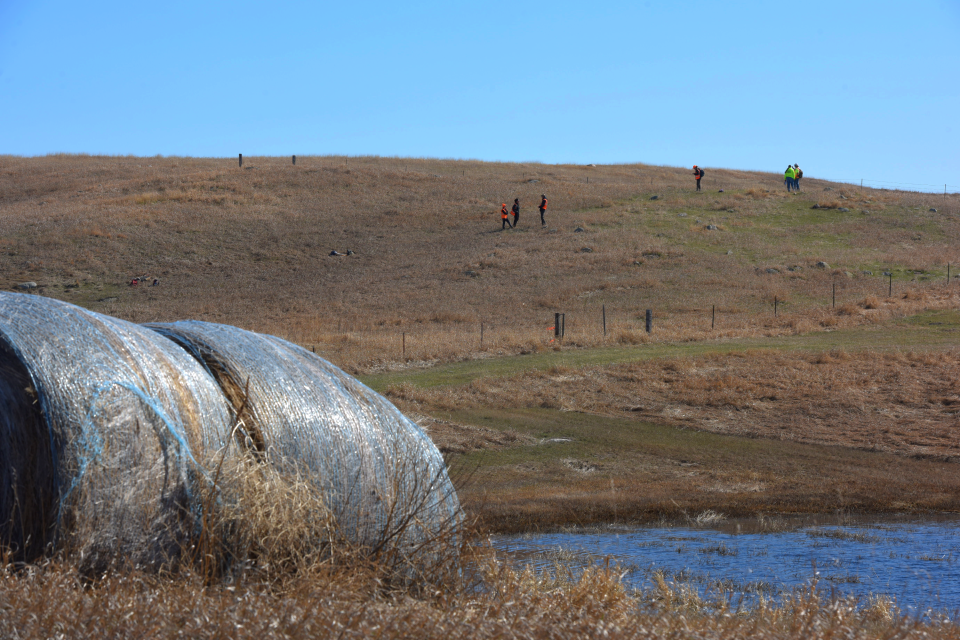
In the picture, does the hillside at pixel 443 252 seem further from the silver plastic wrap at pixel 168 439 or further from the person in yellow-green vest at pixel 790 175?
the silver plastic wrap at pixel 168 439

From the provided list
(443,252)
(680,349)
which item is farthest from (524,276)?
(680,349)

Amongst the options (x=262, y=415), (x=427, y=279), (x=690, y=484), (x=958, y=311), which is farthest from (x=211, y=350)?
(x=427, y=279)

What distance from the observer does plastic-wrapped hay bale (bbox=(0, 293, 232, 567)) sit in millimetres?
5008

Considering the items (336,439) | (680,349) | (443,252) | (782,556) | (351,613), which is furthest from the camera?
(443,252)

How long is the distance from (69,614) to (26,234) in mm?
47507

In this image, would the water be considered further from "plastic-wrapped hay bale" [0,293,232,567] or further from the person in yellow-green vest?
the person in yellow-green vest

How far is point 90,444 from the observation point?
16.5 feet

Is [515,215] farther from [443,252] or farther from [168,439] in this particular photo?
[168,439]

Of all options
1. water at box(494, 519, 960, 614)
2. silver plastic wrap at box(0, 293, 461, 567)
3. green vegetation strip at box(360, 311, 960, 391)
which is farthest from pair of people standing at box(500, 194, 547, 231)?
silver plastic wrap at box(0, 293, 461, 567)

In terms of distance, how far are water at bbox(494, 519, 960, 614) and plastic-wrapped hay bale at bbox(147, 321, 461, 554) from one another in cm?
197

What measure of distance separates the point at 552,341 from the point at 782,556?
16.4m

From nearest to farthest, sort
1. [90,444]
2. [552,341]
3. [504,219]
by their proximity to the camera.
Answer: [90,444]
[552,341]
[504,219]

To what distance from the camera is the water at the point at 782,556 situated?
802cm

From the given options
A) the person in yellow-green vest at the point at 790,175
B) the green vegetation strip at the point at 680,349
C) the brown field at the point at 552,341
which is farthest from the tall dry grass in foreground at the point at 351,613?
the person in yellow-green vest at the point at 790,175
